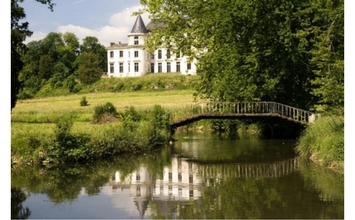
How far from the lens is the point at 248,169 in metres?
21.1

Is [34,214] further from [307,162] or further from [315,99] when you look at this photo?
[315,99]

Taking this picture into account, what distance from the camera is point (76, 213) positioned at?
45.9 feet

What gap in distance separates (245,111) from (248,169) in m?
8.82

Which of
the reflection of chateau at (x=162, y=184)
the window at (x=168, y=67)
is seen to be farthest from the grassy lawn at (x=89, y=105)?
the window at (x=168, y=67)

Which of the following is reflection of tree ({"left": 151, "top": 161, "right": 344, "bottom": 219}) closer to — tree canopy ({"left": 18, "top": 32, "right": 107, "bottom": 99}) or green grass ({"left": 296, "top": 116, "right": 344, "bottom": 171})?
green grass ({"left": 296, "top": 116, "right": 344, "bottom": 171})

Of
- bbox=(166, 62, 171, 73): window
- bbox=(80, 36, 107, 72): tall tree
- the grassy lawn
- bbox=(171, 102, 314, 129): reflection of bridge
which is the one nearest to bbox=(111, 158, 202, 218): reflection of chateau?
bbox=(171, 102, 314, 129): reflection of bridge

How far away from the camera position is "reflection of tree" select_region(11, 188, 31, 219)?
13.6 m

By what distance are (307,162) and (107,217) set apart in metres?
11.7

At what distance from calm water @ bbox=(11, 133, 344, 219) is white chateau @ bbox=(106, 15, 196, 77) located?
64.6m

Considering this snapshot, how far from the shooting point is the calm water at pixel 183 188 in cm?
1376

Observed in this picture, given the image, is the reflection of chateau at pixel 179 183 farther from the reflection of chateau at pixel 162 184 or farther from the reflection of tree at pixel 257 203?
the reflection of tree at pixel 257 203

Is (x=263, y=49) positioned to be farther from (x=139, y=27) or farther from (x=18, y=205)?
(x=139, y=27)

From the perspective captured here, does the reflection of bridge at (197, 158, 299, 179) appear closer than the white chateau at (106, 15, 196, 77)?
Yes

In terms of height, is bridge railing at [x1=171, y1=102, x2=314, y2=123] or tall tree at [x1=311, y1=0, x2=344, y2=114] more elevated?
tall tree at [x1=311, y1=0, x2=344, y2=114]
